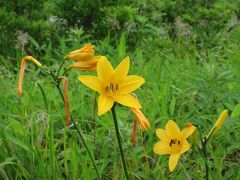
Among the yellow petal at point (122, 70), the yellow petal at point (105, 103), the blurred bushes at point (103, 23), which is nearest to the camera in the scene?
the yellow petal at point (105, 103)

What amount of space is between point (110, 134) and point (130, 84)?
0.98 metres

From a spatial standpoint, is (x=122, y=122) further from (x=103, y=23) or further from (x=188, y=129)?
(x=103, y=23)

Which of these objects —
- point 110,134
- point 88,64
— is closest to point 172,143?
point 88,64

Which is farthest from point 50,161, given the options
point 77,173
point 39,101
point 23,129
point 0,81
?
point 0,81

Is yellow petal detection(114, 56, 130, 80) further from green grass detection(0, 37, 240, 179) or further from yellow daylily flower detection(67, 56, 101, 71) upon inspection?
green grass detection(0, 37, 240, 179)

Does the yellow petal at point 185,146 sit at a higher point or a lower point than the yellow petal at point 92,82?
lower

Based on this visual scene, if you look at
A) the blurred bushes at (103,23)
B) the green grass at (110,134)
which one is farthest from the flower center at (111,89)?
the blurred bushes at (103,23)

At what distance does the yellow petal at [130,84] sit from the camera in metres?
1.35

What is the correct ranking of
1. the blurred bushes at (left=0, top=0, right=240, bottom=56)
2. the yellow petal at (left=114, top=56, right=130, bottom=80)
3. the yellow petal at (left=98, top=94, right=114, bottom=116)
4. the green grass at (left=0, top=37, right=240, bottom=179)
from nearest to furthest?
the yellow petal at (left=98, top=94, right=114, bottom=116), the yellow petal at (left=114, top=56, right=130, bottom=80), the green grass at (left=0, top=37, right=240, bottom=179), the blurred bushes at (left=0, top=0, right=240, bottom=56)

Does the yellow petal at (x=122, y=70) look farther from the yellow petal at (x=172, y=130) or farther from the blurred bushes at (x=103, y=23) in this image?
the blurred bushes at (x=103, y=23)

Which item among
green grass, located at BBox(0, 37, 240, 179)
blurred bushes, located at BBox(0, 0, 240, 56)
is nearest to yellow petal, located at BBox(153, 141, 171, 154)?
green grass, located at BBox(0, 37, 240, 179)

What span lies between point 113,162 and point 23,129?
1.47ft

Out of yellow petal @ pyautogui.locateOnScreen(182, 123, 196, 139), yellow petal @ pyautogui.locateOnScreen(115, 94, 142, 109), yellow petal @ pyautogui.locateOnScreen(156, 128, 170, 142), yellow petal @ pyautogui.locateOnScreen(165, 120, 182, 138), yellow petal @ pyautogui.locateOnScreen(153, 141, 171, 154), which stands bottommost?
yellow petal @ pyautogui.locateOnScreen(153, 141, 171, 154)

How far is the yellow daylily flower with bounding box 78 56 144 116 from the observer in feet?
4.30
